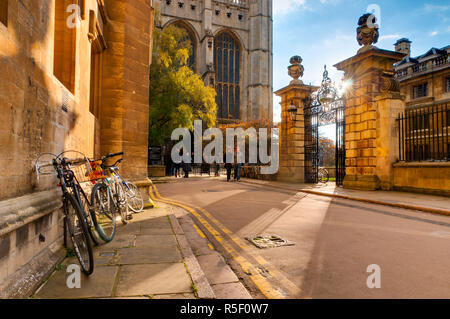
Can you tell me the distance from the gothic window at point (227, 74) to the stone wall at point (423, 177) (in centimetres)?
3601

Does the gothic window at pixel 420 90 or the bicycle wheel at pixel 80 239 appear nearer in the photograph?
the bicycle wheel at pixel 80 239

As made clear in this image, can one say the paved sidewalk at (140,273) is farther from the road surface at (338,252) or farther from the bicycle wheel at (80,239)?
the road surface at (338,252)

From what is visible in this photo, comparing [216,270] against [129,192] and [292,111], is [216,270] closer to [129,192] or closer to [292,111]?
[129,192]

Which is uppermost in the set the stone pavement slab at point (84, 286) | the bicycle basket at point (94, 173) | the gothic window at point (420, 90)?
the gothic window at point (420, 90)

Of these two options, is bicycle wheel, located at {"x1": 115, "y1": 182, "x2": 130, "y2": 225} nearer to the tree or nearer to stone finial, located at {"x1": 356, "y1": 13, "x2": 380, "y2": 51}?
stone finial, located at {"x1": 356, "y1": 13, "x2": 380, "y2": 51}

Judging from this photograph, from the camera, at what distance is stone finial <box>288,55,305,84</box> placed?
15930 mm

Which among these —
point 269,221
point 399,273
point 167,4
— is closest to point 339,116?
point 269,221

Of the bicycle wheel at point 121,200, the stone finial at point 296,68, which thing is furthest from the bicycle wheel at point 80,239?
the stone finial at point 296,68

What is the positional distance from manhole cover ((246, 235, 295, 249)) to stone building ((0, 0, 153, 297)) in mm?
2501

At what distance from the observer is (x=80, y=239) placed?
2.89 metres

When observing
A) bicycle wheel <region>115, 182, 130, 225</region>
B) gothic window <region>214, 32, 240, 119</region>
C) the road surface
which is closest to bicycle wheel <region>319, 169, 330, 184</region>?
the road surface

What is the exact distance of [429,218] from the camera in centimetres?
598

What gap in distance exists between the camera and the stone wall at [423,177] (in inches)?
354

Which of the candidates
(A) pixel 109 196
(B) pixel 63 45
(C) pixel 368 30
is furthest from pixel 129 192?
(C) pixel 368 30
